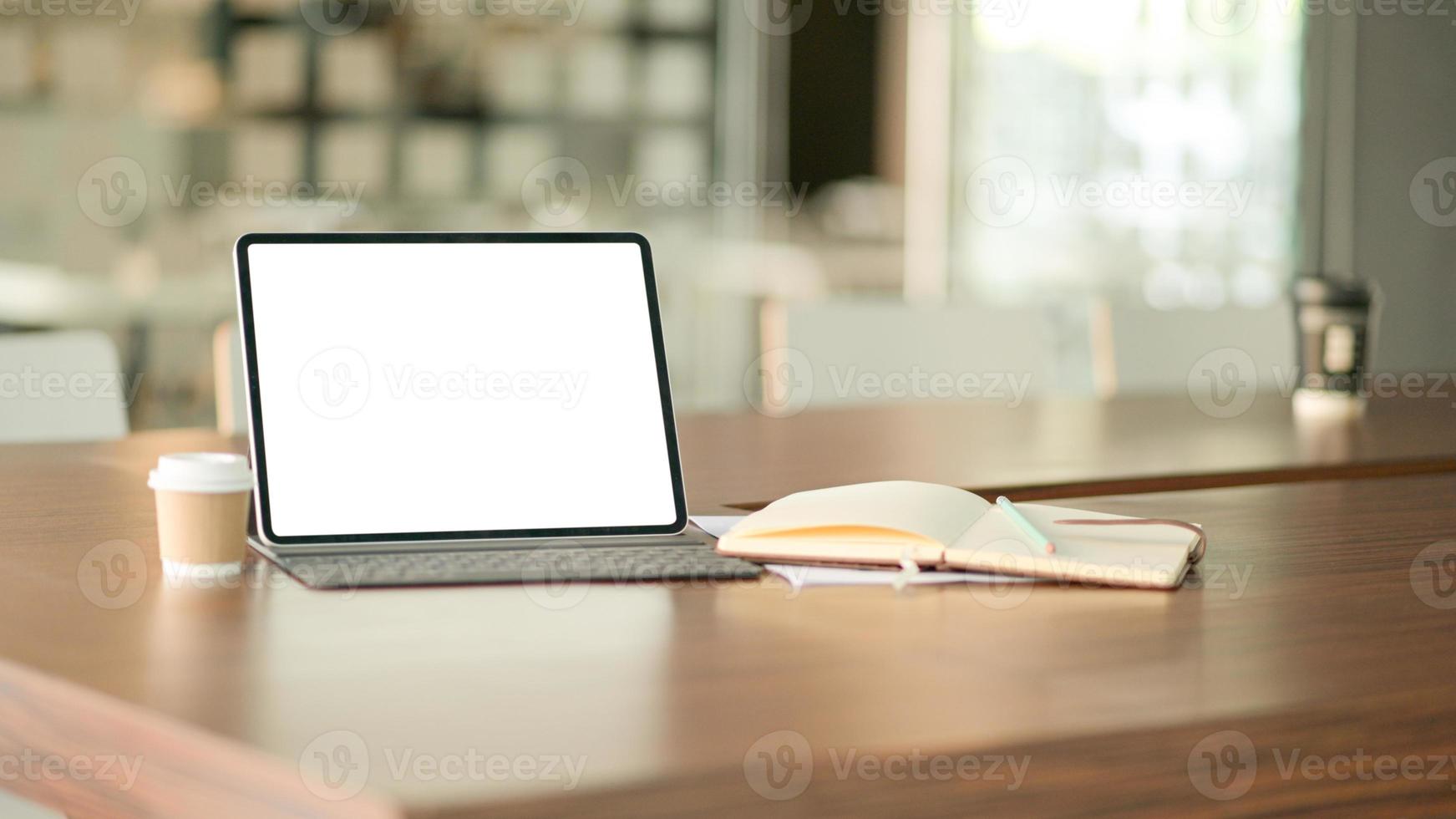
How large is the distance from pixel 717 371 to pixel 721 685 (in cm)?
364

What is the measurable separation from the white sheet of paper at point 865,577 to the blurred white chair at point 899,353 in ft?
4.52

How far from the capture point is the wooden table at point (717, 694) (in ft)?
2.16

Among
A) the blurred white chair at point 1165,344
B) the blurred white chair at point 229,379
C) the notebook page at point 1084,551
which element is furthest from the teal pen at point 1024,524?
the blurred white chair at point 1165,344

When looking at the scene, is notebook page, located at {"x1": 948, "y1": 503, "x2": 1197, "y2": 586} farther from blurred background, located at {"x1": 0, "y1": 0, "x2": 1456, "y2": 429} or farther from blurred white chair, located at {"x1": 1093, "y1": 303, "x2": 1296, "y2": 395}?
blurred white chair, located at {"x1": 1093, "y1": 303, "x2": 1296, "y2": 395}

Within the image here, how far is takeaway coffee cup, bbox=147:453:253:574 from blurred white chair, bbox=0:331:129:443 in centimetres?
107

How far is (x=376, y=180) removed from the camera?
389cm

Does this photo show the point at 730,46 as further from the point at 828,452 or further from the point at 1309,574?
the point at 1309,574

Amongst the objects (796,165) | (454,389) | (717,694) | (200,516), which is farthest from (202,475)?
(796,165)

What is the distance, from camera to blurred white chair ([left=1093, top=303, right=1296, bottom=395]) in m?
2.93

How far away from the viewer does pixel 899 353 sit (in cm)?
265

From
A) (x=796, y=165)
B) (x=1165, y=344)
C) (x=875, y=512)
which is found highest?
(x=796, y=165)

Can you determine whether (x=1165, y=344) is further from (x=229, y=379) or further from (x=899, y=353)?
(x=229, y=379)

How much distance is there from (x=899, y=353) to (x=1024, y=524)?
157 cm

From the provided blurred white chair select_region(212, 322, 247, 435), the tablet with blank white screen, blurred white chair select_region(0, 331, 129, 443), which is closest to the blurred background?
blurred white chair select_region(212, 322, 247, 435)
